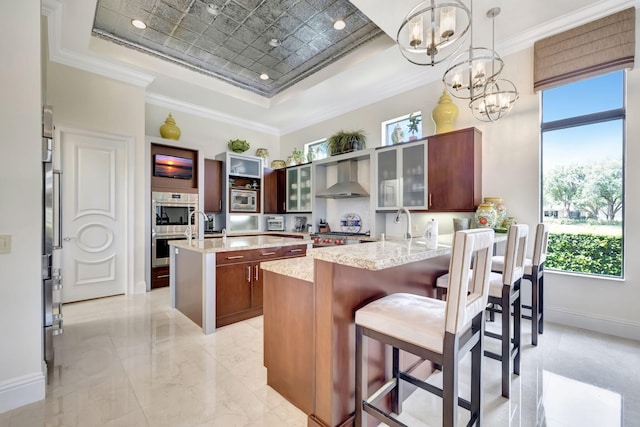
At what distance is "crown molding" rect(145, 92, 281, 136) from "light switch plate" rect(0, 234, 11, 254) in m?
4.06

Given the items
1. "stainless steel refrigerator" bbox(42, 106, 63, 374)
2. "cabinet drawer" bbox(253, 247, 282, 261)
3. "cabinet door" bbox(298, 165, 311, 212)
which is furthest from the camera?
"cabinet door" bbox(298, 165, 311, 212)

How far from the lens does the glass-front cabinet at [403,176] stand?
3832mm

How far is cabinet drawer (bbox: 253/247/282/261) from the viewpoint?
311 centimetres

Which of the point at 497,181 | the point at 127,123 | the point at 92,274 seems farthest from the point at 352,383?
the point at 127,123

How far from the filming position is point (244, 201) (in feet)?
19.2

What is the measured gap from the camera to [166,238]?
15.0ft

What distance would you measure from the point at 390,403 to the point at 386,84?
4.35 meters

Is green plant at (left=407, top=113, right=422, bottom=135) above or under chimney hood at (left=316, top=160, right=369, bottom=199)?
above

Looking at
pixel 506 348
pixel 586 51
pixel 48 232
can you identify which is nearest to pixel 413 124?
pixel 586 51

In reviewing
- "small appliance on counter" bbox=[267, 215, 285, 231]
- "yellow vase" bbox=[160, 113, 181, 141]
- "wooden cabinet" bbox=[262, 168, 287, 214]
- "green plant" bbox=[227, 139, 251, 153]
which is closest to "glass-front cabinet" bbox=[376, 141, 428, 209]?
"wooden cabinet" bbox=[262, 168, 287, 214]

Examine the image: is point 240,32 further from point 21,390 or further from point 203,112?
point 21,390

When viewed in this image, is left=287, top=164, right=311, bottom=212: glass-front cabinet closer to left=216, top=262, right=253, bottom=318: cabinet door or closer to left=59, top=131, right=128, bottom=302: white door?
left=216, top=262, right=253, bottom=318: cabinet door

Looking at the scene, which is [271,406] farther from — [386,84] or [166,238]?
[386,84]

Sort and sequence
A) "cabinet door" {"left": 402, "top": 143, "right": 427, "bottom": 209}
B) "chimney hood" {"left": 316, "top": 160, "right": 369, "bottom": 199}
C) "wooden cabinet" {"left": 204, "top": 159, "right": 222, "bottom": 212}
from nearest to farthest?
"cabinet door" {"left": 402, "top": 143, "right": 427, "bottom": 209}, "chimney hood" {"left": 316, "top": 160, "right": 369, "bottom": 199}, "wooden cabinet" {"left": 204, "top": 159, "right": 222, "bottom": 212}
